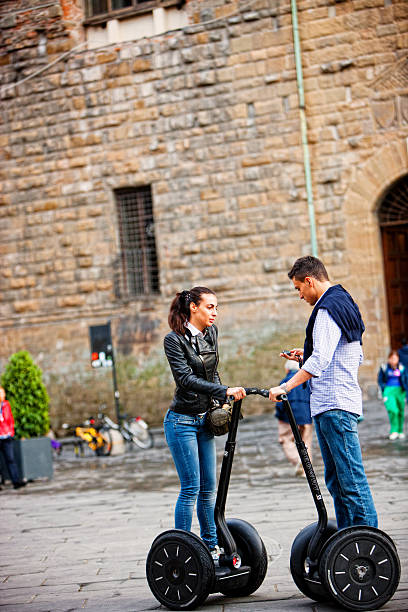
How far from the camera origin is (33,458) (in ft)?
40.3

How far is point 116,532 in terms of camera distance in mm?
7902

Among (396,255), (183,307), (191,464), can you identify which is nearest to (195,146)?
(396,255)

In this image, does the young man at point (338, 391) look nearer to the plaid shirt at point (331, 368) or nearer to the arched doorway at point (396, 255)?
the plaid shirt at point (331, 368)

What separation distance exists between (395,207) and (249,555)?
1131 cm

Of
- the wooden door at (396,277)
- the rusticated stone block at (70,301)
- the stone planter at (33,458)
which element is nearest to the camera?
the stone planter at (33,458)

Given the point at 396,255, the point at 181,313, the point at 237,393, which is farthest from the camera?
the point at 396,255

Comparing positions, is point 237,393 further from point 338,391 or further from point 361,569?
point 361,569

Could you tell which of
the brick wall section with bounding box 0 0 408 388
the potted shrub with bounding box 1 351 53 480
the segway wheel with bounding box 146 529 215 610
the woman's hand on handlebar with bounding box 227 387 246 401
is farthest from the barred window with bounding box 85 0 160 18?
the segway wheel with bounding box 146 529 215 610

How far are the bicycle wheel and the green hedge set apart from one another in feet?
8.69

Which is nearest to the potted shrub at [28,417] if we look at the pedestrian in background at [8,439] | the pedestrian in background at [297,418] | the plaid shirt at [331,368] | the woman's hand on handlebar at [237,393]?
the pedestrian in background at [8,439]

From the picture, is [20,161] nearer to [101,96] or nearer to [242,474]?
[101,96]

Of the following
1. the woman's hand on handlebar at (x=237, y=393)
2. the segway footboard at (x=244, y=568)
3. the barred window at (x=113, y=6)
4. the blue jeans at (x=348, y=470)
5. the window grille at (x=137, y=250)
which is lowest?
the segway footboard at (x=244, y=568)

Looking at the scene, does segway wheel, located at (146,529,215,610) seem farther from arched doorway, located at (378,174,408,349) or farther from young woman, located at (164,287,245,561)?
arched doorway, located at (378,174,408,349)

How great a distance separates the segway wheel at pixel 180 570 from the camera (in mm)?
5121
